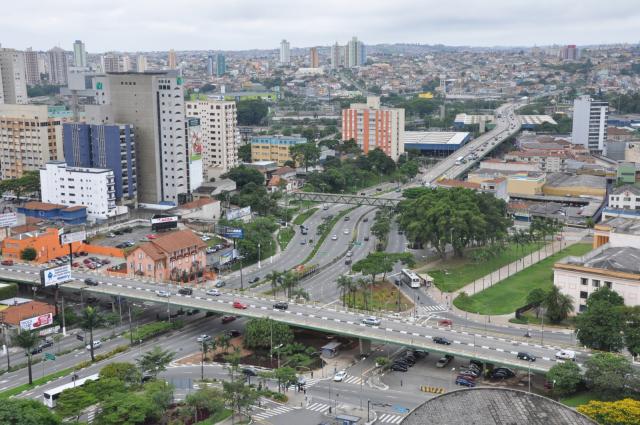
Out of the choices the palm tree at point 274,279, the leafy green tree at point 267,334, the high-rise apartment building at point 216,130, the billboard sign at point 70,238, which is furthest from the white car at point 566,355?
the high-rise apartment building at point 216,130

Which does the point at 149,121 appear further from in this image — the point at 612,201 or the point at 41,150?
the point at 612,201

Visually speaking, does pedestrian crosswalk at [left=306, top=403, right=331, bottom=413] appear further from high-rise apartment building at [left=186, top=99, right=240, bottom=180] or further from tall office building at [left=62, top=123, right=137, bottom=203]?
high-rise apartment building at [left=186, top=99, right=240, bottom=180]

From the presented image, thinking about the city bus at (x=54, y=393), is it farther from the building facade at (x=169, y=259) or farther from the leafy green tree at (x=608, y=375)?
the leafy green tree at (x=608, y=375)

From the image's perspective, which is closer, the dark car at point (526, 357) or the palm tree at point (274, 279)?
the dark car at point (526, 357)

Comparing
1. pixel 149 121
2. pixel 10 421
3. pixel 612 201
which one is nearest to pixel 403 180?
pixel 612 201

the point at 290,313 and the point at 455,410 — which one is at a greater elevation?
the point at 455,410

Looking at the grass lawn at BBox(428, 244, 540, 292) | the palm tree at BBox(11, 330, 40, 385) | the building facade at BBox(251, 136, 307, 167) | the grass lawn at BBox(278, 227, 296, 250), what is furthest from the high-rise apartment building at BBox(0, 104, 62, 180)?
the palm tree at BBox(11, 330, 40, 385)
